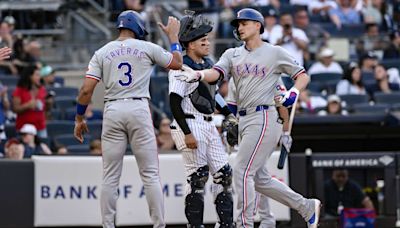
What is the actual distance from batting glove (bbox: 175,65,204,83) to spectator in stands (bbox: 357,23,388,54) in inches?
381

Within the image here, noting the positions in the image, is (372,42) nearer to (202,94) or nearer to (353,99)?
(353,99)

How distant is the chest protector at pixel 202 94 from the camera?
9.76 meters

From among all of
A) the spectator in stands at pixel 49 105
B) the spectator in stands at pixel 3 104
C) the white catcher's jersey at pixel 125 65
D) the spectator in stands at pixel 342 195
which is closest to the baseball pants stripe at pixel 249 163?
the white catcher's jersey at pixel 125 65

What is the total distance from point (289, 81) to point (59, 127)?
10.4ft

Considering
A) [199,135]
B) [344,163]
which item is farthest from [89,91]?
[344,163]

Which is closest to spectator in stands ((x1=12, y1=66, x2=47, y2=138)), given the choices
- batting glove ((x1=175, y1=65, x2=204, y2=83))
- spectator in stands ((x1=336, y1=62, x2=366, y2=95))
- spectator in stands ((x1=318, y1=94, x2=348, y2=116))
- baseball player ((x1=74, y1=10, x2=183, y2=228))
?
spectator in stands ((x1=318, y1=94, x2=348, y2=116))

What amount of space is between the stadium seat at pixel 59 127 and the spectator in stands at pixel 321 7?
20.5 feet

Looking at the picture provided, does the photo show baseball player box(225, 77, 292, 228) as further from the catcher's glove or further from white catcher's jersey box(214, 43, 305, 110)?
the catcher's glove

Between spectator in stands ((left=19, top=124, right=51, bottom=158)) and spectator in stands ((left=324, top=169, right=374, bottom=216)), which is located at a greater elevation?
spectator in stands ((left=19, top=124, right=51, bottom=158))

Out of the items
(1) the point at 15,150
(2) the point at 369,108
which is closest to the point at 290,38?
(2) the point at 369,108

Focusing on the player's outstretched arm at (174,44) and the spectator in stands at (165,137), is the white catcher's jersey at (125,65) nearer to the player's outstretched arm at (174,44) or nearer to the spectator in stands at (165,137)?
the player's outstretched arm at (174,44)

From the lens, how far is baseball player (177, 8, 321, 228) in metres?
9.62

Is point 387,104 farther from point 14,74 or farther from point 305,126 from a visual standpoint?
point 14,74

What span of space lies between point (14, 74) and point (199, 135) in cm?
718
